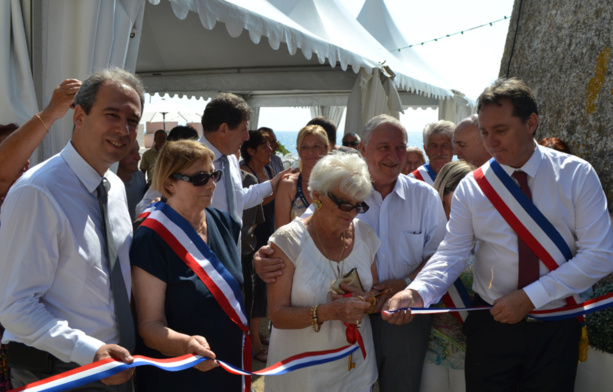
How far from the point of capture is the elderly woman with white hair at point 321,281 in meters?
2.62

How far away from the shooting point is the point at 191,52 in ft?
29.8

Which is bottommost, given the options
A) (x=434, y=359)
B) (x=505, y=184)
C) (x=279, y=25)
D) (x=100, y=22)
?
(x=434, y=359)

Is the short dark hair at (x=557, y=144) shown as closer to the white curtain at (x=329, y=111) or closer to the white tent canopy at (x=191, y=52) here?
the white tent canopy at (x=191, y=52)

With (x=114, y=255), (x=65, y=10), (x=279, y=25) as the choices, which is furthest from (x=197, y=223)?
(x=279, y=25)

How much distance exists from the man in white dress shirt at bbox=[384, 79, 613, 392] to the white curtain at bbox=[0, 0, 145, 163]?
2.63m

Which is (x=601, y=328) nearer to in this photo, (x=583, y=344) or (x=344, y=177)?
(x=583, y=344)

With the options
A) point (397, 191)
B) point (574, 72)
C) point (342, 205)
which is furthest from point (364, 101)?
point (342, 205)

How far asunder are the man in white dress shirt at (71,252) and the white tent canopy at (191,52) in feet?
4.83

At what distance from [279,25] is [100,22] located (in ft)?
9.49

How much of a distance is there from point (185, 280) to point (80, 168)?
2.28ft

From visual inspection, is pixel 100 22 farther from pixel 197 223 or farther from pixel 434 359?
pixel 434 359

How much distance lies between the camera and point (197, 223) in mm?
2664

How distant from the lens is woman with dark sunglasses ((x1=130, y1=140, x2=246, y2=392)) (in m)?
2.31

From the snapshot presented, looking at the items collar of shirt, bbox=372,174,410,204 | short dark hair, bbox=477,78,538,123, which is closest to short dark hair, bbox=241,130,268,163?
collar of shirt, bbox=372,174,410,204
